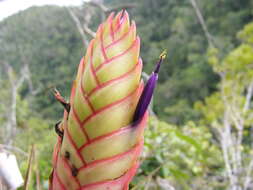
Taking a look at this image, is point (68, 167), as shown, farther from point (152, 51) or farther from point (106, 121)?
point (152, 51)

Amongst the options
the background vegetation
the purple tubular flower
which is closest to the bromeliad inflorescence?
the purple tubular flower

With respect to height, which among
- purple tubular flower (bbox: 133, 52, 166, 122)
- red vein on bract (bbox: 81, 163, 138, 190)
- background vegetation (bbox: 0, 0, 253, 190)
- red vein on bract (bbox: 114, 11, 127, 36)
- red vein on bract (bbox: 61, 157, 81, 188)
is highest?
red vein on bract (bbox: 114, 11, 127, 36)

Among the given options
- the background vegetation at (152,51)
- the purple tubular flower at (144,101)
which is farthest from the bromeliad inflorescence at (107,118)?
the background vegetation at (152,51)

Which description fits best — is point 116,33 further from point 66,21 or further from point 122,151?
point 66,21

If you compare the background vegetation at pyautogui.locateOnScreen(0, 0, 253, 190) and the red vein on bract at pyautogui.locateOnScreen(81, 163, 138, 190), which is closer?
the red vein on bract at pyautogui.locateOnScreen(81, 163, 138, 190)

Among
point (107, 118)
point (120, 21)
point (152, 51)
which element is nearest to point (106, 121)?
point (107, 118)

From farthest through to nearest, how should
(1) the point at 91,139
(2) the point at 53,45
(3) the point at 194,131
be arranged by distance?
(2) the point at 53,45
(3) the point at 194,131
(1) the point at 91,139

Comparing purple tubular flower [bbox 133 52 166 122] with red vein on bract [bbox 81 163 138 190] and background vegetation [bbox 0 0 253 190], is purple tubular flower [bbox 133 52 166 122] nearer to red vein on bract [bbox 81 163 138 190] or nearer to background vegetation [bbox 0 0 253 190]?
red vein on bract [bbox 81 163 138 190]

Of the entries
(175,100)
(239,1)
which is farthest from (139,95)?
(239,1)

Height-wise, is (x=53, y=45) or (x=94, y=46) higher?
(x=94, y=46)
